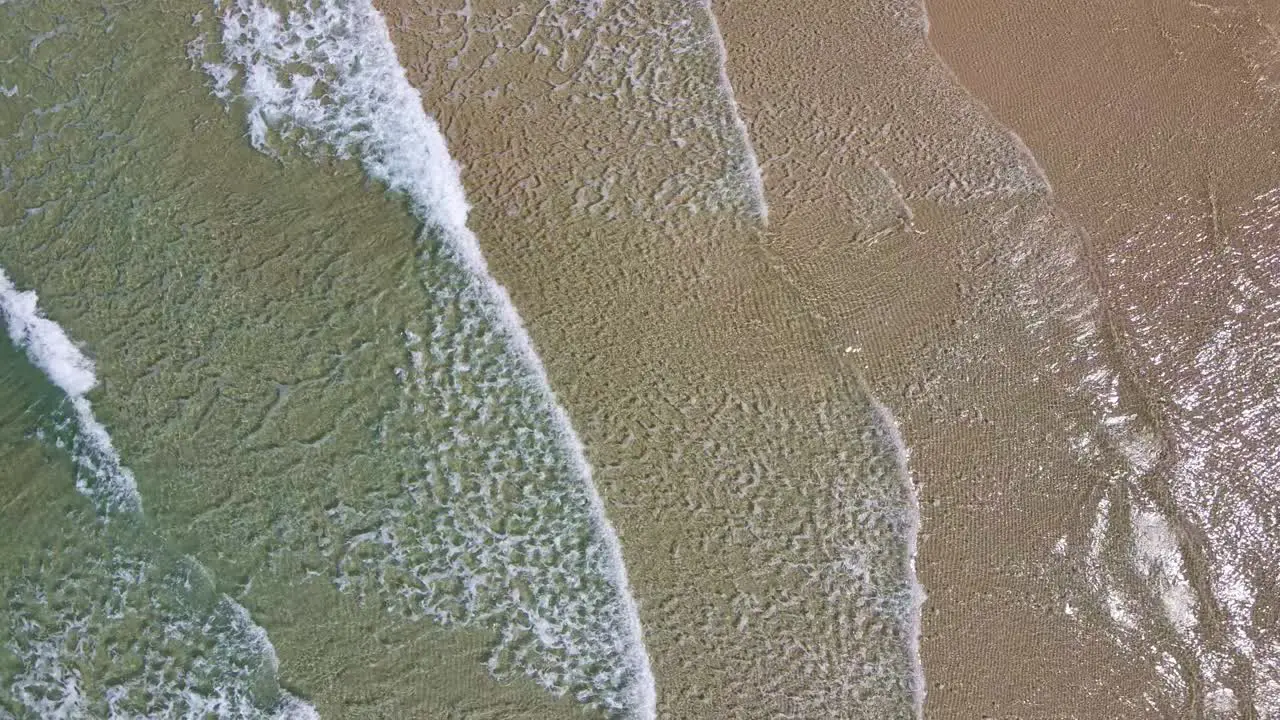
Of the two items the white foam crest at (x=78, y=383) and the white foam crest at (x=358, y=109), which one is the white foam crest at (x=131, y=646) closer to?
the white foam crest at (x=78, y=383)

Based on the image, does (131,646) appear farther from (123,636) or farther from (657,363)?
(657,363)

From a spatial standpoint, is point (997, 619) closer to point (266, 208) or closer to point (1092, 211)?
point (1092, 211)

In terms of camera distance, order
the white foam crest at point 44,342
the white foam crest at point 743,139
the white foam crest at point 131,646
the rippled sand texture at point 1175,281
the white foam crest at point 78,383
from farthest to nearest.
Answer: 1. the white foam crest at point 743,139
2. the white foam crest at point 44,342
3. the white foam crest at point 78,383
4. the white foam crest at point 131,646
5. the rippled sand texture at point 1175,281

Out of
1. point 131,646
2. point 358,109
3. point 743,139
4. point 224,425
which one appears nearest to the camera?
point 131,646

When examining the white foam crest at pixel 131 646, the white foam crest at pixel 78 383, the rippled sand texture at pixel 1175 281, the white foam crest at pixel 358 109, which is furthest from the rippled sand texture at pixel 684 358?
the white foam crest at pixel 78 383

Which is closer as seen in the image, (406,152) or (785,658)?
(785,658)

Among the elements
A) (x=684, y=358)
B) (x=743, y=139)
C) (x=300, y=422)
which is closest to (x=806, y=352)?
(x=684, y=358)

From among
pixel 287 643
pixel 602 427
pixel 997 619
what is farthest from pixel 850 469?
pixel 287 643
